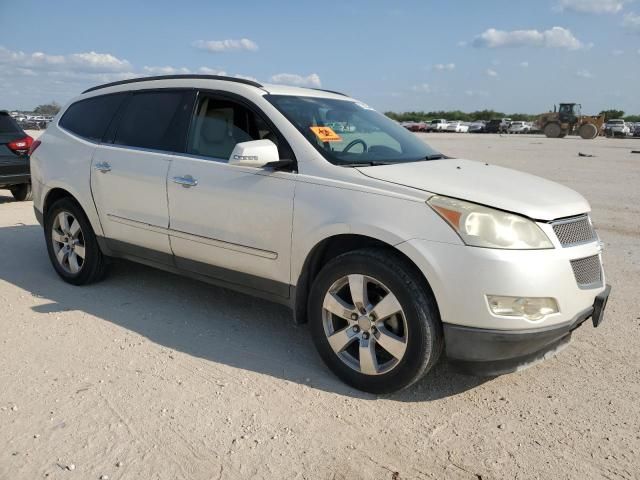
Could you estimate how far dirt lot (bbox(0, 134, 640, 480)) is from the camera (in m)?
2.62

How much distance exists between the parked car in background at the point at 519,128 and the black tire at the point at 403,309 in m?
63.3

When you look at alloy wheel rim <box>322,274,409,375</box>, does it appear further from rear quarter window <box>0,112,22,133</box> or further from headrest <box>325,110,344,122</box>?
Answer: rear quarter window <box>0,112,22,133</box>

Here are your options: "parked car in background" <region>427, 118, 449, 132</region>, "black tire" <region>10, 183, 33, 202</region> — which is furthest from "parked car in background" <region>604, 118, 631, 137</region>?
"black tire" <region>10, 183, 33, 202</region>

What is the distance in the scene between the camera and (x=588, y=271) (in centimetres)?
319

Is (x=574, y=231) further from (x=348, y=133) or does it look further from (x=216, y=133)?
(x=216, y=133)

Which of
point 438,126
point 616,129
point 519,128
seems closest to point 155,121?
point 616,129

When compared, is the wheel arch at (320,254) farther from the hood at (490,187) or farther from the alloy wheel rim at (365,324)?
the hood at (490,187)

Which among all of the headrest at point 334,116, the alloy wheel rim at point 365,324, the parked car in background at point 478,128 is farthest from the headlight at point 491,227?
the parked car in background at point 478,128

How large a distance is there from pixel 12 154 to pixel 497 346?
353 inches

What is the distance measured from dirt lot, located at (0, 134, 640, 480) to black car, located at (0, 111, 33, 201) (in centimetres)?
541

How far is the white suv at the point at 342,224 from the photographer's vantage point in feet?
9.62

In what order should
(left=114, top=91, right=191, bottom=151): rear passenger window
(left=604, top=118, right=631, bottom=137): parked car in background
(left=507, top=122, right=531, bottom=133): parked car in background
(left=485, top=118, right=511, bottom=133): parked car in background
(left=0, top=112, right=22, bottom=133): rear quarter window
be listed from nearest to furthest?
(left=114, top=91, right=191, bottom=151): rear passenger window → (left=0, top=112, right=22, bottom=133): rear quarter window → (left=604, top=118, right=631, bottom=137): parked car in background → (left=507, top=122, right=531, bottom=133): parked car in background → (left=485, top=118, right=511, bottom=133): parked car in background

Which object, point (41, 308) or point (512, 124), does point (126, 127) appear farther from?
point (512, 124)

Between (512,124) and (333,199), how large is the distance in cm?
6497
